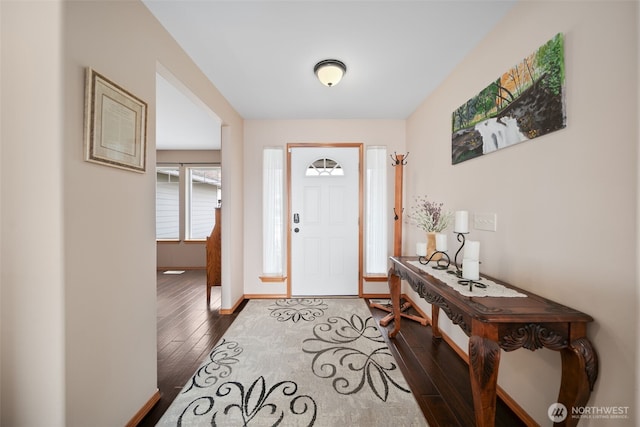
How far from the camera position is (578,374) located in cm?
101

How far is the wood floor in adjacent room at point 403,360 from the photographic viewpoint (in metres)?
1.44

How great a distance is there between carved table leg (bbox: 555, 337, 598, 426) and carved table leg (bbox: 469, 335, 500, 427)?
334 millimetres

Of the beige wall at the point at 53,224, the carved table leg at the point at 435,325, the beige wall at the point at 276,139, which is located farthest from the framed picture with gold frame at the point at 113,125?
the carved table leg at the point at 435,325

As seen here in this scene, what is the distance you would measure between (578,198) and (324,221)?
250cm

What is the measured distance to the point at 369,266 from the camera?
3.29m

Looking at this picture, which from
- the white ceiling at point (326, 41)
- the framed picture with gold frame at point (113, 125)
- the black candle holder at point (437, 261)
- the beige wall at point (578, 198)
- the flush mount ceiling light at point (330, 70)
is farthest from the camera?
Result: the flush mount ceiling light at point (330, 70)

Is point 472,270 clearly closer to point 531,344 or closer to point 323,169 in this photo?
point 531,344

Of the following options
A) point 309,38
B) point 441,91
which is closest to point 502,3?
point 441,91

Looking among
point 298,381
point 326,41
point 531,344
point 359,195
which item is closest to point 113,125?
point 326,41

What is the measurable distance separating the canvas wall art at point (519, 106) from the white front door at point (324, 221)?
1.61 m

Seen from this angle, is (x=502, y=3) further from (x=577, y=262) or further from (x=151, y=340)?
(x=151, y=340)

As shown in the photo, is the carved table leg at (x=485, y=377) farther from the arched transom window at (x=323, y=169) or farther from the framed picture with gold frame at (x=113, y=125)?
the arched transom window at (x=323, y=169)

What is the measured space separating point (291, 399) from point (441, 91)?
2.87 m

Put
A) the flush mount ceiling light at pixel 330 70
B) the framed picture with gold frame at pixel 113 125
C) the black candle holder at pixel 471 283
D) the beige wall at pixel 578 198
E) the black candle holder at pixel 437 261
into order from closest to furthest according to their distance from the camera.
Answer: the beige wall at pixel 578 198 → the framed picture with gold frame at pixel 113 125 → the black candle holder at pixel 471 283 → the black candle holder at pixel 437 261 → the flush mount ceiling light at pixel 330 70
